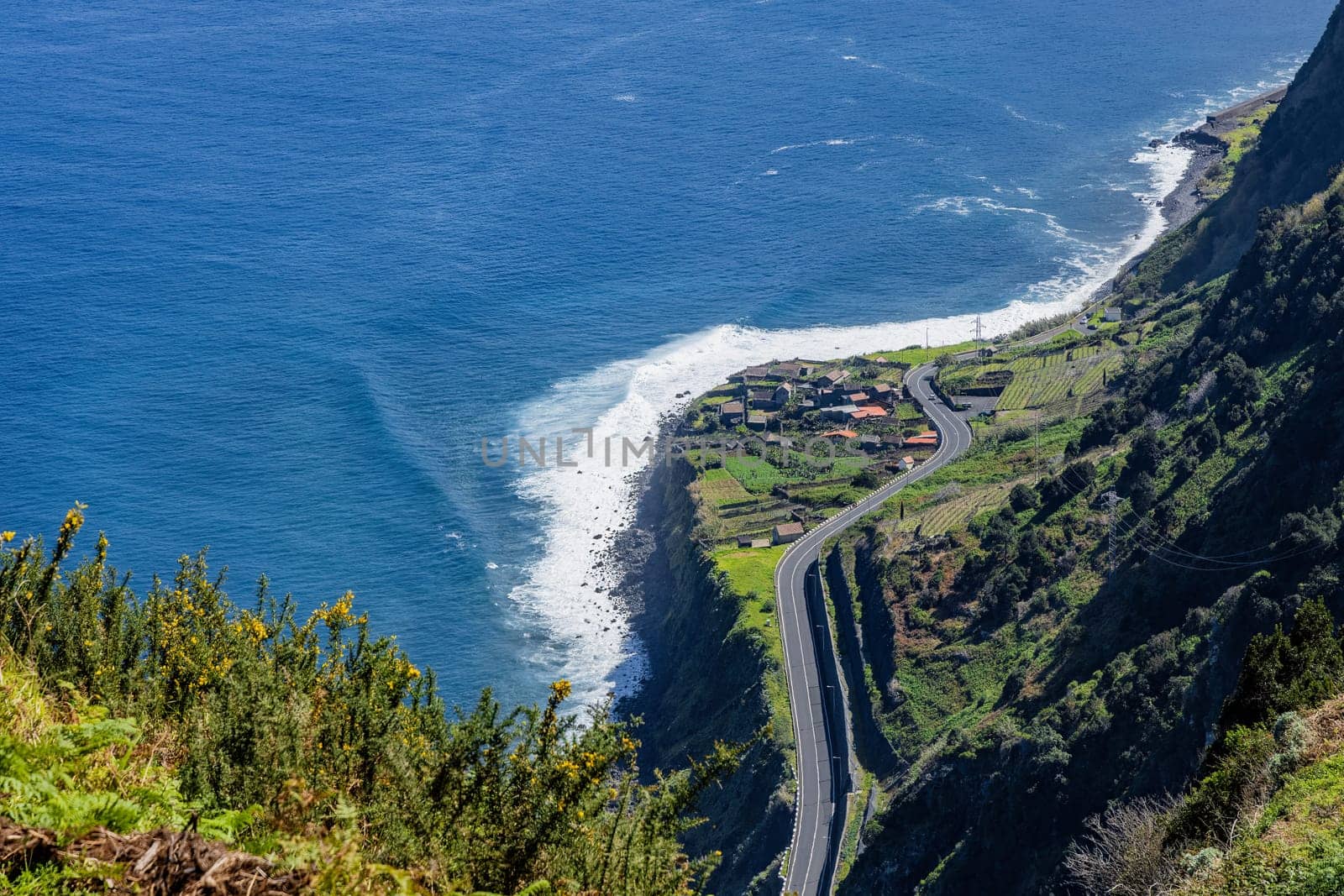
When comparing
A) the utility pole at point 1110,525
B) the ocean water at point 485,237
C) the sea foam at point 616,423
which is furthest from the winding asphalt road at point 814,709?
the utility pole at point 1110,525

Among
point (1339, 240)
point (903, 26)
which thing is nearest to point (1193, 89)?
point (903, 26)

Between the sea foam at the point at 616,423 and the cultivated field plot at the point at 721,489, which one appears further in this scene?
the cultivated field plot at the point at 721,489

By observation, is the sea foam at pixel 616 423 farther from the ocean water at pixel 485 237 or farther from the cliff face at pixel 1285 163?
the cliff face at pixel 1285 163

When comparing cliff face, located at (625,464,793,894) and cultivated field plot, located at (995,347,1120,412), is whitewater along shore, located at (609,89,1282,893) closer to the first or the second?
cliff face, located at (625,464,793,894)

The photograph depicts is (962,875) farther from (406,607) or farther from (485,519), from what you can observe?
(485,519)

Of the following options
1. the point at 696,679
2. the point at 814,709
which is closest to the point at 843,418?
the point at 696,679

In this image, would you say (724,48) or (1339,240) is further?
(724,48)

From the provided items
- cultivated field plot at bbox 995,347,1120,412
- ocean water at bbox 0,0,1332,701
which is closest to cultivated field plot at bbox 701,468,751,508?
ocean water at bbox 0,0,1332,701

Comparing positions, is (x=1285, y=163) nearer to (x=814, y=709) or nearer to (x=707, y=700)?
(x=814, y=709)
